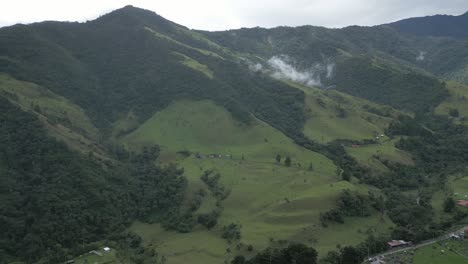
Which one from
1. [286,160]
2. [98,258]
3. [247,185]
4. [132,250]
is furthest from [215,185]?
[98,258]

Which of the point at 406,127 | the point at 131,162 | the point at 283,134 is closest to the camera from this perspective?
the point at 131,162

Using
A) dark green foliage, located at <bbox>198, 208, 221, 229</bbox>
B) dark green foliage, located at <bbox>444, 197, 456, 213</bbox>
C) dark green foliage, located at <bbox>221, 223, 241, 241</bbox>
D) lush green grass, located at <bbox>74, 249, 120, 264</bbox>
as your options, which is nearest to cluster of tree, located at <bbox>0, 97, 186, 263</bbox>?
lush green grass, located at <bbox>74, 249, 120, 264</bbox>

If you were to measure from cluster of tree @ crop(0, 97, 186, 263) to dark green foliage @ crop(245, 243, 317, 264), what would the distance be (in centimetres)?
4238

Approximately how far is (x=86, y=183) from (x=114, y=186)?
402 inches

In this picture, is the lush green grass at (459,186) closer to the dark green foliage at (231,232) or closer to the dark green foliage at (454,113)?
the dark green foliage at (231,232)

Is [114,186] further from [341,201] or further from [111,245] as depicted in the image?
[341,201]

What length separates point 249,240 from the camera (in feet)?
321

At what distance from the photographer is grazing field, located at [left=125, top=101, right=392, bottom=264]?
98.9 m

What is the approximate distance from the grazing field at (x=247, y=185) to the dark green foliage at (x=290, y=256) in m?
11.1

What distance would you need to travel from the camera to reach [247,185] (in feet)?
409

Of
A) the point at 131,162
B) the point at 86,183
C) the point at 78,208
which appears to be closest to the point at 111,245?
the point at 78,208

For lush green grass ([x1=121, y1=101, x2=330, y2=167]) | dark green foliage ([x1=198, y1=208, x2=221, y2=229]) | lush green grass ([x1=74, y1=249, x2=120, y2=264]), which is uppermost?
lush green grass ([x1=121, y1=101, x2=330, y2=167])

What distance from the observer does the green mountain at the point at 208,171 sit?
100 metres

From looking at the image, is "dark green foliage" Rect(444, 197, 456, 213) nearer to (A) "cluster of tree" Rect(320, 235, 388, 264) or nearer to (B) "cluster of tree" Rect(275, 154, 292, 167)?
(A) "cluster of tree" Rect(320, 235, 388, 264)
